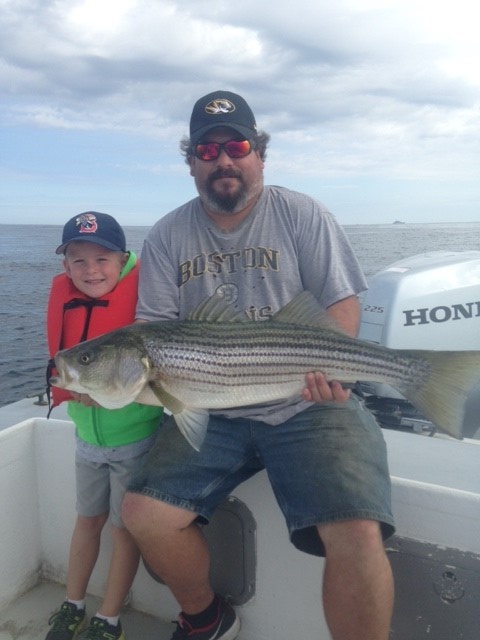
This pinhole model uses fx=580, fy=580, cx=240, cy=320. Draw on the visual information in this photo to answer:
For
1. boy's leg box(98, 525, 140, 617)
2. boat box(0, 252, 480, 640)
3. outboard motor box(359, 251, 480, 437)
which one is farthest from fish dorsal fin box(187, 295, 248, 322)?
outboard motor box(359, 251, 480, 437)

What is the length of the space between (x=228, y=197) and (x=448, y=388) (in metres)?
1.82

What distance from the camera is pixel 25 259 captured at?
37.7 metres

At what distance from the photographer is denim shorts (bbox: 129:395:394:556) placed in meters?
2.85

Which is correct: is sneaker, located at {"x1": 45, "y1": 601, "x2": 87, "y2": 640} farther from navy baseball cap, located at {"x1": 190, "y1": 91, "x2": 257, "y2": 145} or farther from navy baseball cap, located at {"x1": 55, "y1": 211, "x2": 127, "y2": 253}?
navy baseball cap, located at {"x1": 190, "y1": 91, "x2": 257, "y2": 145}

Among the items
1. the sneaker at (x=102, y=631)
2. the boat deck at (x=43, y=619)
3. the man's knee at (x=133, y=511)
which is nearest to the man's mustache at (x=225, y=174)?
the man's knee at (x=133, y=511)

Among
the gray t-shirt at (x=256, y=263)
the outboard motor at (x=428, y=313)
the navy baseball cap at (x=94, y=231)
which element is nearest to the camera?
the navy baseball cap at (x=94, y=231)

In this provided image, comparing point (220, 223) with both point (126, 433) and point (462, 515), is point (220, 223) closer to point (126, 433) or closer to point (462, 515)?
point (126, 433)

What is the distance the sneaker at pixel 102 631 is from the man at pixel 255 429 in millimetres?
403

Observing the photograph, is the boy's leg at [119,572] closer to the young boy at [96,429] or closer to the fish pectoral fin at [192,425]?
the young boy at [96,429]

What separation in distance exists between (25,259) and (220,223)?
1443 inches

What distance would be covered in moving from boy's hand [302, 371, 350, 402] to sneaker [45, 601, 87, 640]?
6.37 feet

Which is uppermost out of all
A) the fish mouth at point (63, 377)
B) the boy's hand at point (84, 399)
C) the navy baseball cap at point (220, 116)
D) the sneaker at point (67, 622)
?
the navy baseball cap at point (220, 116)

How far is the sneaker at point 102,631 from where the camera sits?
333 centimetres

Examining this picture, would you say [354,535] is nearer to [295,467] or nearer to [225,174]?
[295,467]
